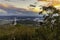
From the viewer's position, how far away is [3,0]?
3.23 meters

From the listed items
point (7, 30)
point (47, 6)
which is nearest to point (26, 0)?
point (47, 6)

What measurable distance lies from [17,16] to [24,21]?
0.17 m

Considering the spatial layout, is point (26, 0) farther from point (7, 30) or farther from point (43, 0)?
point (7, 30)

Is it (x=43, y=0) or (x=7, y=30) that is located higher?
(x=43, y=0)

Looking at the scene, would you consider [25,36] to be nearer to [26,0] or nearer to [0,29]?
[0,29]

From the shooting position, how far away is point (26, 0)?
335cm

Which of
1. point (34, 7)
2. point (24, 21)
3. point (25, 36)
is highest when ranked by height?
point (34, 7)

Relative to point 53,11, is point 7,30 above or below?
below

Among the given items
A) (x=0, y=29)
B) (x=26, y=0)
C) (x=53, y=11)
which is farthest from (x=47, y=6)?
(x=0, y=29)

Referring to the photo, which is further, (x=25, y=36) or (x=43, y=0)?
(x=43, y=0)

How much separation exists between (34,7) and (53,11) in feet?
1.23

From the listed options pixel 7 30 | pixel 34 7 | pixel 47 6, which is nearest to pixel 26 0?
pixel 34 7

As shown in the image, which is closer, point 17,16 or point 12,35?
point 12,35

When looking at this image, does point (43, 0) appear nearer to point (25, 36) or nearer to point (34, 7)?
point (34, 7)
